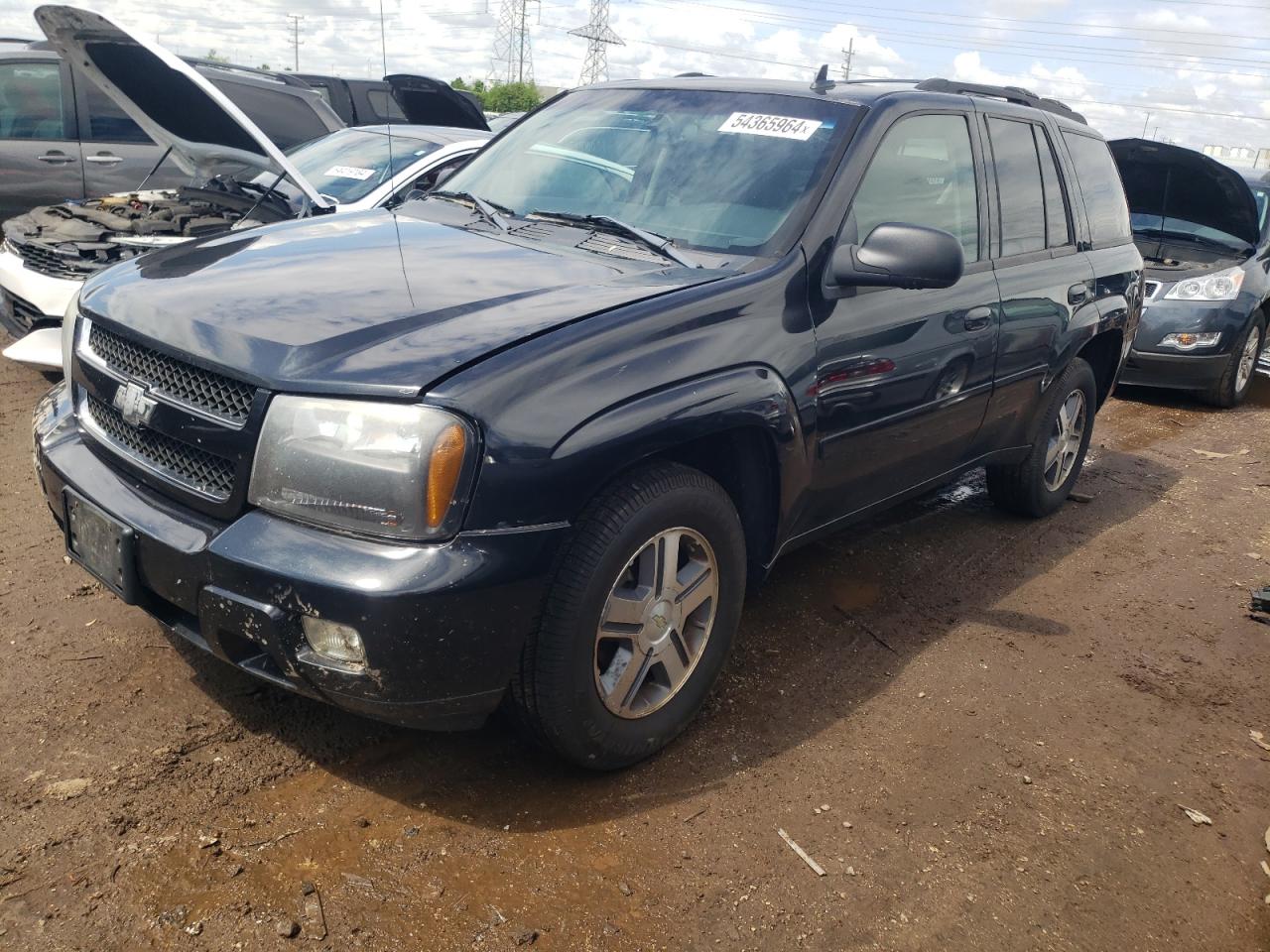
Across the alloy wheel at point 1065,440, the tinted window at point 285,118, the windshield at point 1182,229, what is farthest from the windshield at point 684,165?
the windshield at point 1182,229

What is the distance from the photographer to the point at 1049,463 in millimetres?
5285

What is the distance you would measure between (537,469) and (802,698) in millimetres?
1460

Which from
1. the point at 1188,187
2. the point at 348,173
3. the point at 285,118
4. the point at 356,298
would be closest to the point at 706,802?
the point at 356,298

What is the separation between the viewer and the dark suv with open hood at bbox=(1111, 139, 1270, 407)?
841 centimetres

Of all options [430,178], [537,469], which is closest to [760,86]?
[537,469]

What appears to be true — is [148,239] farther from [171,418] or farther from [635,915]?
[635,915]

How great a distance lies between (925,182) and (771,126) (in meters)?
0.62

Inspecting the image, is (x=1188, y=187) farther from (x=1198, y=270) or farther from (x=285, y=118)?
(x=285, y=118)

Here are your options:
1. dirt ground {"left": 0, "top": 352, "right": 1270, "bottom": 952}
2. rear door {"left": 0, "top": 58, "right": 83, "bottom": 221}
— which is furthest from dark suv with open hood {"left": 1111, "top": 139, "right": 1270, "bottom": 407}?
rear door {"left": 0, "top": 58, "right": 83, "bottom": 221}

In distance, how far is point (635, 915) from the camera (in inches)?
95.4

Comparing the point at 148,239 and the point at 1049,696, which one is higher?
the point at 148,239

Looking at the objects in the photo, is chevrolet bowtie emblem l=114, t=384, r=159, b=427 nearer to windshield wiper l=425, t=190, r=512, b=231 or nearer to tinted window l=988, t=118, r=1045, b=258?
windshield wiper l=425, t=190, r=512, b=231

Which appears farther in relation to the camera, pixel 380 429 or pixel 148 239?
pixel 148 239

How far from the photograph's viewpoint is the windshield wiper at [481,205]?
3.66m
